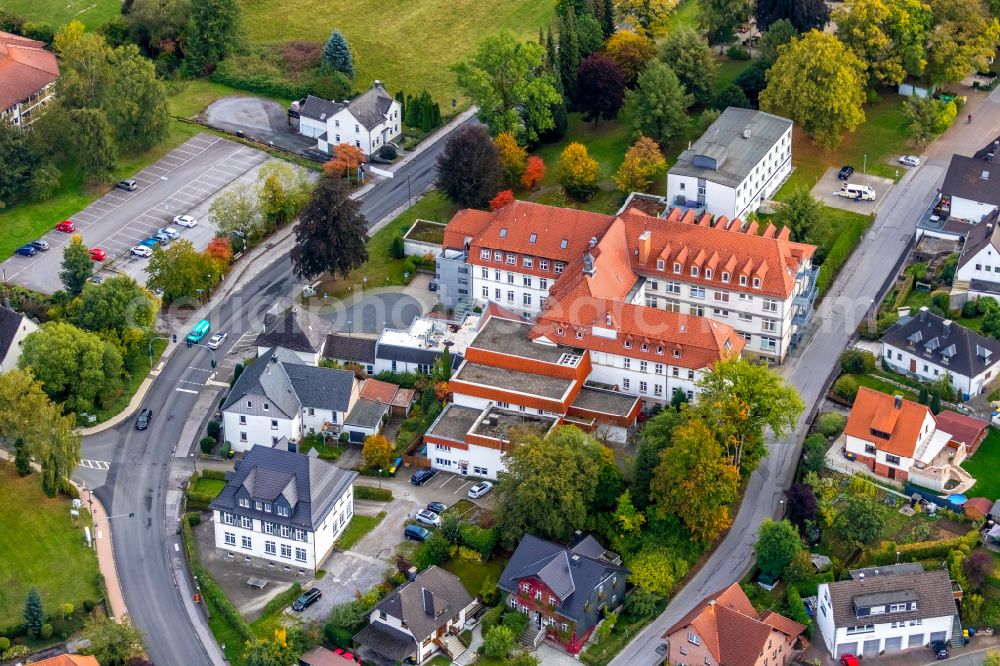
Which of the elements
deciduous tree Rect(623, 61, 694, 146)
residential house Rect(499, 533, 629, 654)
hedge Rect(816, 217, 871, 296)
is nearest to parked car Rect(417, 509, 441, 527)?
residential house Rect(499, 533, 629, 654)

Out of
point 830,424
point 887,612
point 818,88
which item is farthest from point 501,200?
point 887,612

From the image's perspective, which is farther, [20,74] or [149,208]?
[20,74]

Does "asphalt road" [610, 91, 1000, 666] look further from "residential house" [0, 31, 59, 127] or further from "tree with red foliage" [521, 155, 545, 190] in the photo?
"residential house" [0, 31, 59, 127]

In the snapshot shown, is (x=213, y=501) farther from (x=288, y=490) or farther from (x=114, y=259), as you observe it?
(x=114, y=259)

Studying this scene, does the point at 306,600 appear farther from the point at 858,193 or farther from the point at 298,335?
the point at 858,193

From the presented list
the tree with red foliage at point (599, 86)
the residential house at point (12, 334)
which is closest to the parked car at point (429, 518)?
the residential house at point (12, 334)

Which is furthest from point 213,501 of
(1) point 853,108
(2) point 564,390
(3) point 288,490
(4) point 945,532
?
(1) point 853,108
